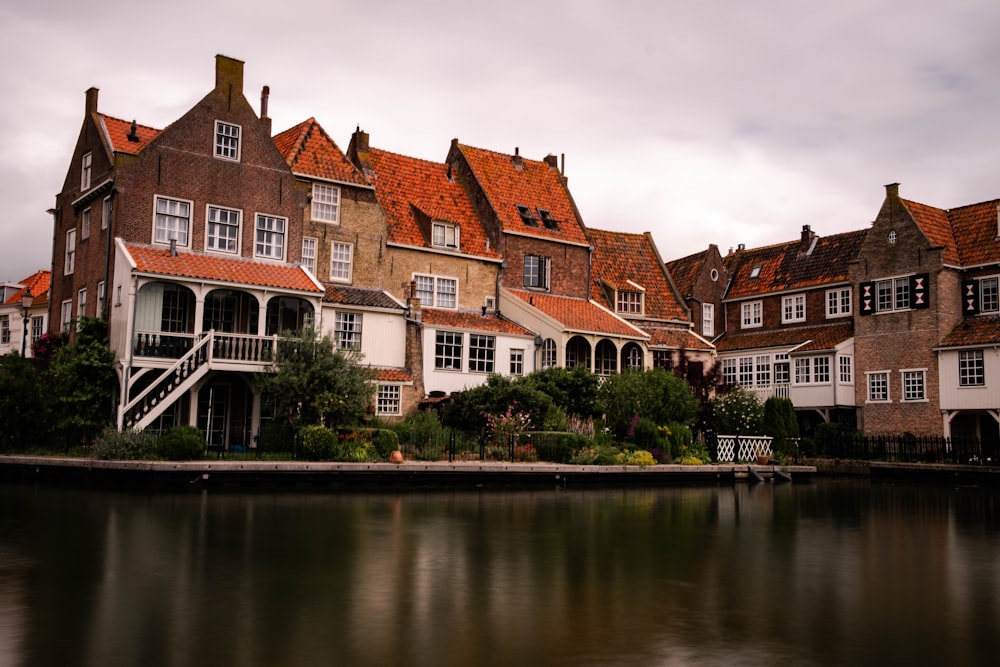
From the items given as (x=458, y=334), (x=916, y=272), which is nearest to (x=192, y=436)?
(x=458, y=334)

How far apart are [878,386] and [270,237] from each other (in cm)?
2941

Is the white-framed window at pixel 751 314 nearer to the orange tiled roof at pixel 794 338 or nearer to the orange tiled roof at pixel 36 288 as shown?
the orange tiled roof at pixel 794 338

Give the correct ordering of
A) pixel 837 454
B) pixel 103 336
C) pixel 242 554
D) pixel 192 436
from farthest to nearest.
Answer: pixel 837 454, pixel 103 336, pixel 192 436, pixel 242 554

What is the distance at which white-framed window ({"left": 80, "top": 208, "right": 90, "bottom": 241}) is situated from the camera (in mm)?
34438

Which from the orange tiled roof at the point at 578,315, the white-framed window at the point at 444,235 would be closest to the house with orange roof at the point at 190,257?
the white-framed window at the point at 444,235

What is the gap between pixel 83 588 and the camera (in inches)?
449

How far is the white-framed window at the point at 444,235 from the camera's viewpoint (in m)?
41.1

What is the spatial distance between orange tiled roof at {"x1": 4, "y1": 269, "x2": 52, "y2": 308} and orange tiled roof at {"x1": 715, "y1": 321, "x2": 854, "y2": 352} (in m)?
39.5

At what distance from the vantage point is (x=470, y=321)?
131 feet

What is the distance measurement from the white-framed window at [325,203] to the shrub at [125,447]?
44.4ft

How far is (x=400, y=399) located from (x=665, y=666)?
28.9m

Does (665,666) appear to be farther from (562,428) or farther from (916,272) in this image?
(916,272)

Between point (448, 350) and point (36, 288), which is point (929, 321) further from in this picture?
point (36, 288)

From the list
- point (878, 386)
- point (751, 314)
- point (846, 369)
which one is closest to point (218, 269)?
point (846, 369)
